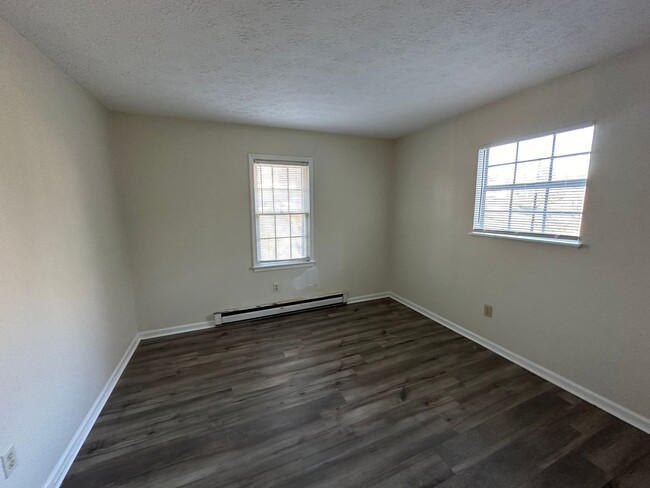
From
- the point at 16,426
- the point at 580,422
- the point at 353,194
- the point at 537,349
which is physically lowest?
the point at 580,422

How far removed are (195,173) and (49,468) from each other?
254 centimetres

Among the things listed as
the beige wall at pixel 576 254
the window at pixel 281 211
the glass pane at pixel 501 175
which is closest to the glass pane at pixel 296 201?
the window at pixel 281 211

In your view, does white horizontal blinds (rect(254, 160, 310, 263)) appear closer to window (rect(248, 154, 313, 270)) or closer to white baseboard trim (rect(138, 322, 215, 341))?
window (rect(248, 154, 313, 270))

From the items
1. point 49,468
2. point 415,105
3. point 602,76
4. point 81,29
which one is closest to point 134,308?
point 49,468

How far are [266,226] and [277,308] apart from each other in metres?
1.08

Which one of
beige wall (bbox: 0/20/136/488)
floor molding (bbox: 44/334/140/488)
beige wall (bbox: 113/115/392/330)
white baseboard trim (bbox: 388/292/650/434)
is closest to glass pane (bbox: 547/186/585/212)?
white baseboard trim (bbox: 388/292/650/434)

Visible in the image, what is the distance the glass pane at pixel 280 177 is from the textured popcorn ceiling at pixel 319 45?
3.21ft

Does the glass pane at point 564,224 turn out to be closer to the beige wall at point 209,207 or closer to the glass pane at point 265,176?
the beige wall at point 209,207

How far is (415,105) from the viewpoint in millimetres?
2609

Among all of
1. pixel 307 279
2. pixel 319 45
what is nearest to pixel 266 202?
pixel 307 279

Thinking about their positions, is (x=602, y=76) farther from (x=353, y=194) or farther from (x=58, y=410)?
(x=58, y=410)

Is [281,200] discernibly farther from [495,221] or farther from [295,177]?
[495,221]

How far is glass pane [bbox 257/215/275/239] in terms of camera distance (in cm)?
342

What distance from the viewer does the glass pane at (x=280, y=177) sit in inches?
134
